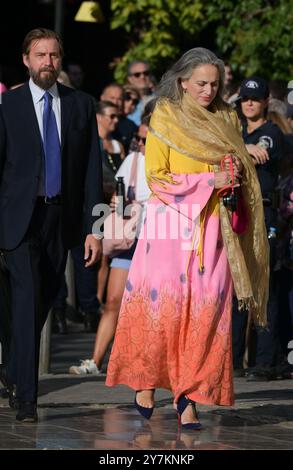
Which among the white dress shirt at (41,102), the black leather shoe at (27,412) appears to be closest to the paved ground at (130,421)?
the black leather shoe at (27,412)

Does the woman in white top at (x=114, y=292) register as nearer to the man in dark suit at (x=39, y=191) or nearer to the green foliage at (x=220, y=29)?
the man in dark suit at (x=39, y=191)

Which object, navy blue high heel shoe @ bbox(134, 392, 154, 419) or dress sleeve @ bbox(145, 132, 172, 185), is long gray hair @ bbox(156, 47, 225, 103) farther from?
navy blue high heel shoe @ bbox(134, 392, 154, 419)

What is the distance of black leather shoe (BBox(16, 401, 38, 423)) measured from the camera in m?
8.39

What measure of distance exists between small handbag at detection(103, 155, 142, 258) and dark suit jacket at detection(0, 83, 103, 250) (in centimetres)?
226

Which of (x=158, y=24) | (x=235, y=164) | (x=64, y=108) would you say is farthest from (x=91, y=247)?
Answer: (x=158, y=24)

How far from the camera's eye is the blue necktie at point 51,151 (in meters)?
8.62

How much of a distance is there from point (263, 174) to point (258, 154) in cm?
21

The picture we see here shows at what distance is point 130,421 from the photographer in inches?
338

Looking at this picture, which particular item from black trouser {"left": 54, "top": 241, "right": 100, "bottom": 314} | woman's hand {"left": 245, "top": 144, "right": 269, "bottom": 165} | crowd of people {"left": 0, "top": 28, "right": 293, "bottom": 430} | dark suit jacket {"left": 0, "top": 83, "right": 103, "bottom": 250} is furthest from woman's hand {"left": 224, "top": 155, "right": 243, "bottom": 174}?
black trouser {"left": 54, "top": 241, "right": 100, "bottom": 314}

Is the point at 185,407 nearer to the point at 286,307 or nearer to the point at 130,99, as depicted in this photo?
the point at 286,307

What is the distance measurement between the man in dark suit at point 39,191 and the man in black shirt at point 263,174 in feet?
7.24

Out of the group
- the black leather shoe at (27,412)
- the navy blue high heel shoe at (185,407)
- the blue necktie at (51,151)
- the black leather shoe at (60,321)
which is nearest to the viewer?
the navy blue high heel shoe at (185,407)

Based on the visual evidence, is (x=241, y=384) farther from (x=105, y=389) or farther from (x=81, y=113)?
(x=81, y=113)
